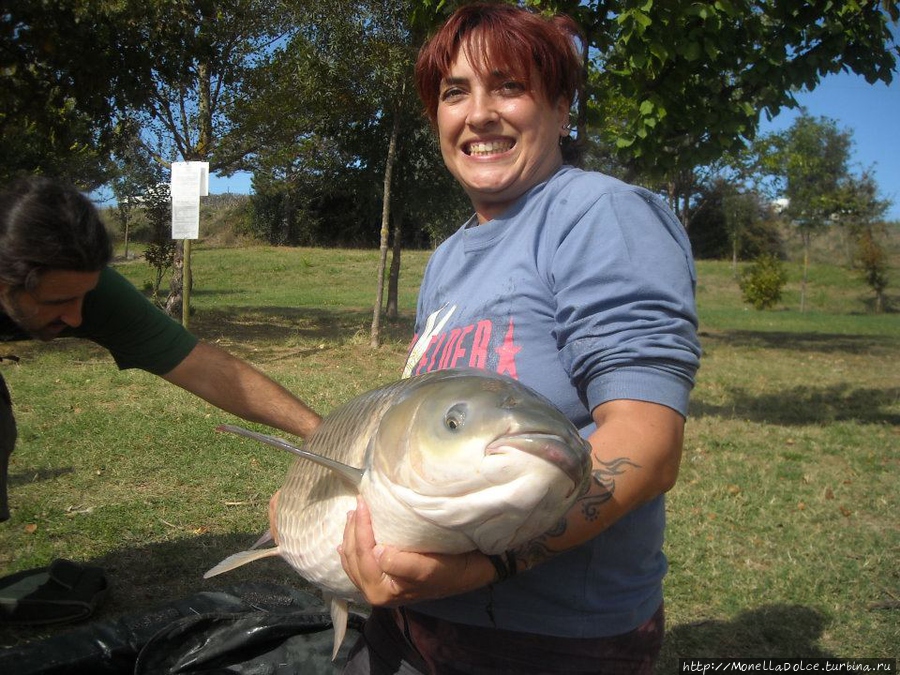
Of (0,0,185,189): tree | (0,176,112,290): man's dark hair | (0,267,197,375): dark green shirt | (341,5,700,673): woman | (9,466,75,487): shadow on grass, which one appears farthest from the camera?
(0,0,185,189): tree

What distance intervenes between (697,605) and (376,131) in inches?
461

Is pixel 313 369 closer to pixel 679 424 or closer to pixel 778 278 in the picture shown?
pixel 679 424

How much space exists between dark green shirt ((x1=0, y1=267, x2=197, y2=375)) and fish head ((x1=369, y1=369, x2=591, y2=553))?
183 centimetres

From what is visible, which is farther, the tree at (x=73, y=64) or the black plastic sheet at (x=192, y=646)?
the tree at (x=73, y=64)

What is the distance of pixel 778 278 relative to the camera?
24250 mm

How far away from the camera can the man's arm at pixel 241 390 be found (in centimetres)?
241

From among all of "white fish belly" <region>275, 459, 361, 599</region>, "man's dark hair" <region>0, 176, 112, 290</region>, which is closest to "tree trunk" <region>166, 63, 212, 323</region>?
"man's dark hair" <region>0, 176, 112, 290</region>

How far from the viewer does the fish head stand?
840 millimetres

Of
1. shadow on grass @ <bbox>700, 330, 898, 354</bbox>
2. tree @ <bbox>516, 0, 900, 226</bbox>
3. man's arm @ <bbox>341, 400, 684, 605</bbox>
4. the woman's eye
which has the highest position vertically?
tree @ <bbox>516, 0, 900, 226</bbox>

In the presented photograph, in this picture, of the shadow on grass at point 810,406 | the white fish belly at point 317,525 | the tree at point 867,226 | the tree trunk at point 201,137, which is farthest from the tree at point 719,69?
the tree at point 867,226

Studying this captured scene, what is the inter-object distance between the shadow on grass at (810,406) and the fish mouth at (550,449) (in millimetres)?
7385

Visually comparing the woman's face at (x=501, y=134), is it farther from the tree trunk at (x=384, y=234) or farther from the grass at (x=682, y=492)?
the tree trunk at (x=384, y=234)

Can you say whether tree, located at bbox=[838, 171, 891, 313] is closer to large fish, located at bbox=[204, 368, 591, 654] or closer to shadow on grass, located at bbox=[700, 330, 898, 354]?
shadow on grass, located at bbox=[700, 330, 898, 354]

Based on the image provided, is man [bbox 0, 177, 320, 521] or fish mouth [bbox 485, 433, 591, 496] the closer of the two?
fish mouth [bbox 485, 433, 591, 496]
